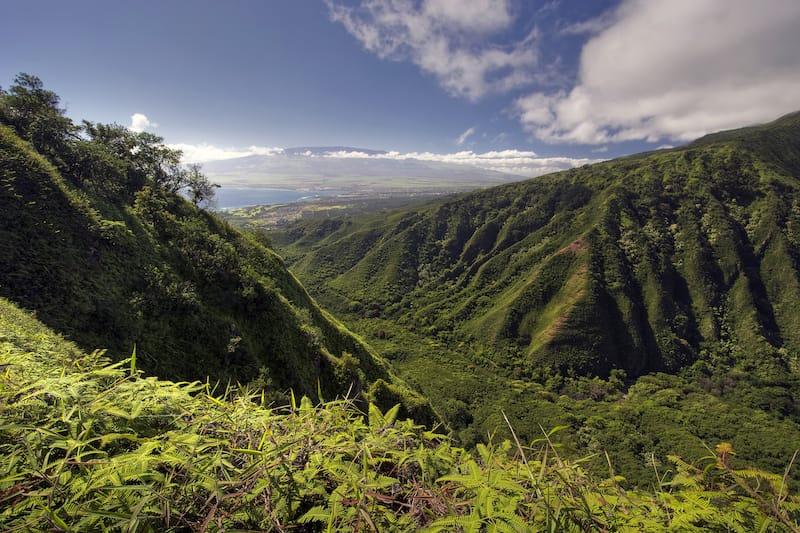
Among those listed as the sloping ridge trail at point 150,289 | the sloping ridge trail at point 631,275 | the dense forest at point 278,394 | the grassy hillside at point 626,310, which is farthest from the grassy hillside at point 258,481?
the sloping ridge trail at point 631,275

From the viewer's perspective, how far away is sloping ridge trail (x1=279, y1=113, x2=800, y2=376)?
4759 inches

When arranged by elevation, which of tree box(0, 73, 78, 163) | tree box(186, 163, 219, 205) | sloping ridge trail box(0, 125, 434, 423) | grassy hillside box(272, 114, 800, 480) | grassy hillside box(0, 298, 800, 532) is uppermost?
tree box(0, 73, 78, 163)

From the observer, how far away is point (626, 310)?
126 meters

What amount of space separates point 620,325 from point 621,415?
41.4 metres

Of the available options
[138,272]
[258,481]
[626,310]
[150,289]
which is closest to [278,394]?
[150,289]

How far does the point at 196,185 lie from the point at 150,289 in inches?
954

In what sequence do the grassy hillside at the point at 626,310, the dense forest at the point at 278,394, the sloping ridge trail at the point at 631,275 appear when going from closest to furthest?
the dense forest at the point at 278,394
the grassy hillside at the point at 626,310
the sloping ridge trail at the point at 631,275

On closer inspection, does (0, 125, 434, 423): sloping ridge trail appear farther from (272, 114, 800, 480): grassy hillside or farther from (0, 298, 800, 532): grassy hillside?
(272, 114, 800, 480): grassy hillside

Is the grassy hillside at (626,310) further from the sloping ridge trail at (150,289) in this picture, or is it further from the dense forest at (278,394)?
the sloping ridge trail at (150,289)

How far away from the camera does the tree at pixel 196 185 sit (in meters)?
42.3

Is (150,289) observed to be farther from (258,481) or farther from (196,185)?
(258,481)

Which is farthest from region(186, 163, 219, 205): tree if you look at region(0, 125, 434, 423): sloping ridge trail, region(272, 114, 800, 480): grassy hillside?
region(272, 114, 800, 480): grassy hillside

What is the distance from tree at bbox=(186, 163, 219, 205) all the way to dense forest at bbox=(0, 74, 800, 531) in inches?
15.8

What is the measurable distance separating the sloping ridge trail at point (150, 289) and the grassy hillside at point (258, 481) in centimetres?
919
